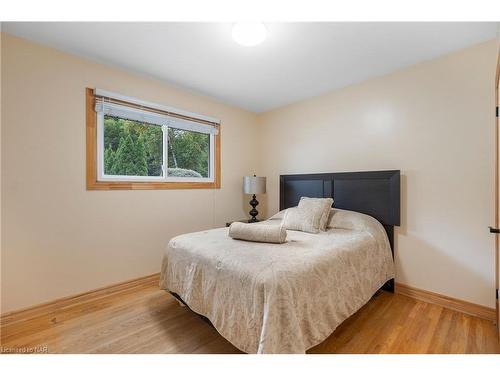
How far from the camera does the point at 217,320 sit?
1494mm

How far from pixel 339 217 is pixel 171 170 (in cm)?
207

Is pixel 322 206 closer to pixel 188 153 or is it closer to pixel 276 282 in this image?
pixel 276 282

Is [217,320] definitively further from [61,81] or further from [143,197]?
[61,81]

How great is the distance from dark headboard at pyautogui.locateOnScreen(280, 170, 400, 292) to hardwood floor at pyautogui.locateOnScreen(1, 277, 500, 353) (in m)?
0.61

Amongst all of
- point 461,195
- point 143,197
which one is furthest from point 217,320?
point 461,195

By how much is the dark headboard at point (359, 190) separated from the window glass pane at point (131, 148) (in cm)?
186

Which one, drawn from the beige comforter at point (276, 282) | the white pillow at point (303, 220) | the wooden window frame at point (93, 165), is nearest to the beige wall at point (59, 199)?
the wooden window frame at point (93, 165)

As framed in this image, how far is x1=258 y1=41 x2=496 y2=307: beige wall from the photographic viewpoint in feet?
6.57

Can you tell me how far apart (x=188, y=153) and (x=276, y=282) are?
7.63 ft

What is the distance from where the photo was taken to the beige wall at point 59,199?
1.89 metres

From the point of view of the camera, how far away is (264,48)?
2.09 metres

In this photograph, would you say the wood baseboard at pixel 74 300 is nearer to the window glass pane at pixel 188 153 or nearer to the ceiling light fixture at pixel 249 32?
the window glass pane at pixel 188 153

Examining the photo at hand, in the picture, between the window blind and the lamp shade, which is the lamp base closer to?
the lamp shade

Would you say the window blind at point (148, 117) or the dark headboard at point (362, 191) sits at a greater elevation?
the window blind at point (148, 117)
